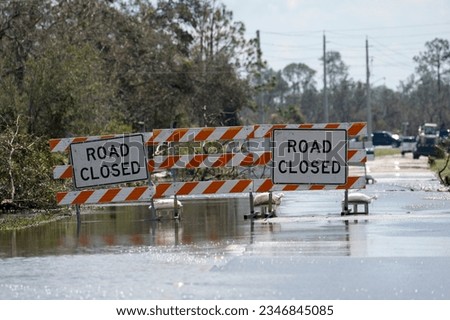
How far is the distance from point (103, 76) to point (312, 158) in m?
28.3

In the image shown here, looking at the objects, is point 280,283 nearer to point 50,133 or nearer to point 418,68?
point 50,133

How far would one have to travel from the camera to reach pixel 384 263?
41.2ft

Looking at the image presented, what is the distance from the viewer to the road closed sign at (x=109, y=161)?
62.0 ft

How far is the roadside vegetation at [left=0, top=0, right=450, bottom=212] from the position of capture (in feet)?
76.8

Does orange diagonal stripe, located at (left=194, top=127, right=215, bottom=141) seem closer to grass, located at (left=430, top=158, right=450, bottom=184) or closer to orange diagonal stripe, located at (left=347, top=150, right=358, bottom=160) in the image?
orange diagonal stripe, located at (left=347, top=150, right=358, bottom=160)

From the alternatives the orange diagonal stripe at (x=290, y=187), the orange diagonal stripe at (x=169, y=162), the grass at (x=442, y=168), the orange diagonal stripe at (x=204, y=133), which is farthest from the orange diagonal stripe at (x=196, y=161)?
the grass at (x=442, y=168)

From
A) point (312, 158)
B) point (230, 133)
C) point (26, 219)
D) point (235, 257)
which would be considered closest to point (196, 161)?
point (230, 133)

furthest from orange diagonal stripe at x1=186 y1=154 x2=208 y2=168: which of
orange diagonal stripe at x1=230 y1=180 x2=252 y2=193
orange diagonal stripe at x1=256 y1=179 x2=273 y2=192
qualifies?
orange diagonal stripe at x1=256 y1=179 x2=273 y2=192

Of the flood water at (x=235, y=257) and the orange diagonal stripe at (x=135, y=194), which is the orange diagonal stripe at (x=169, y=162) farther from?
the flood water at (x=235, y=257)

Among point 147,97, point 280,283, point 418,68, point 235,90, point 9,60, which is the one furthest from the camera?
point 418,68

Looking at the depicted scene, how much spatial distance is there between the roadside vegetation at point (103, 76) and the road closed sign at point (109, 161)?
3022 mm

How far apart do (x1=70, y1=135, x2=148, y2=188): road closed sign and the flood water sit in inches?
28.3
